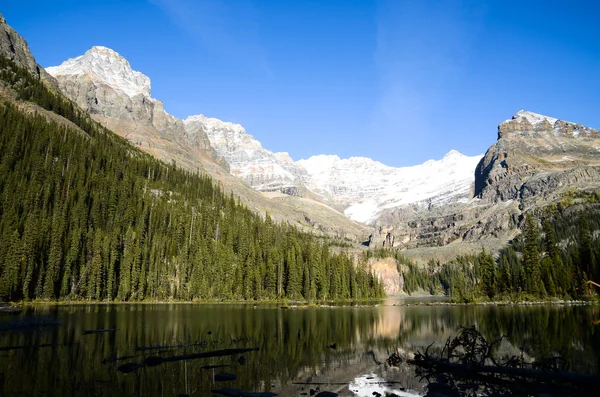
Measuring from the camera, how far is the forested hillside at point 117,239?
98438 mm

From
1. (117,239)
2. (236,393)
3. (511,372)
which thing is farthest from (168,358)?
(117,239)

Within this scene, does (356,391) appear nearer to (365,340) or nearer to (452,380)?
(452,380)

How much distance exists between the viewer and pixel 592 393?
15.5 metres

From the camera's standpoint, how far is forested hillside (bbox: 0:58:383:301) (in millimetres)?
98438

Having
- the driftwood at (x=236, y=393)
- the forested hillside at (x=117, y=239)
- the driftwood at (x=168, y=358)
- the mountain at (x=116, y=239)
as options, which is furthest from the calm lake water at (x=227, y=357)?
the mountain at (x=116, y=239)

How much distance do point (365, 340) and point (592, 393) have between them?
22.9m

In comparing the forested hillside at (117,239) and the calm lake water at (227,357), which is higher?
the forested hillside at (117,239)

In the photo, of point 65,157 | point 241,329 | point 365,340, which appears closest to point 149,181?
point 65,157

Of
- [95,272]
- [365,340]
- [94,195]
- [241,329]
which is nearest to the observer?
[365,340]

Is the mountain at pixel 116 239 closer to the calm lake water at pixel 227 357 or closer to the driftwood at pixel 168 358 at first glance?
the calm lake water at pixel 227 357

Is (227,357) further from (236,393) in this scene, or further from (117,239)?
(117,239)

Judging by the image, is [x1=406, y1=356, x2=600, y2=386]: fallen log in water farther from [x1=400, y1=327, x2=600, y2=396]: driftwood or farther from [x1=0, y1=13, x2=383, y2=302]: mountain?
[x1=0, y1=13, x2=383, y2=302]: mountain

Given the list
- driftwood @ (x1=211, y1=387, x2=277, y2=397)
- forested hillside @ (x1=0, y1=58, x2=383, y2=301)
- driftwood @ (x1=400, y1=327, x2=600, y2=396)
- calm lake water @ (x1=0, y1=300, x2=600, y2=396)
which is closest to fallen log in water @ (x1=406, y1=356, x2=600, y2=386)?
driftwood @ (x1=400, y1=327, x2=600, y2=396)

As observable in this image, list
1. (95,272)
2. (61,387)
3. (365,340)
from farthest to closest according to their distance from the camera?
(95,272) < (365,340) < (61,387)
